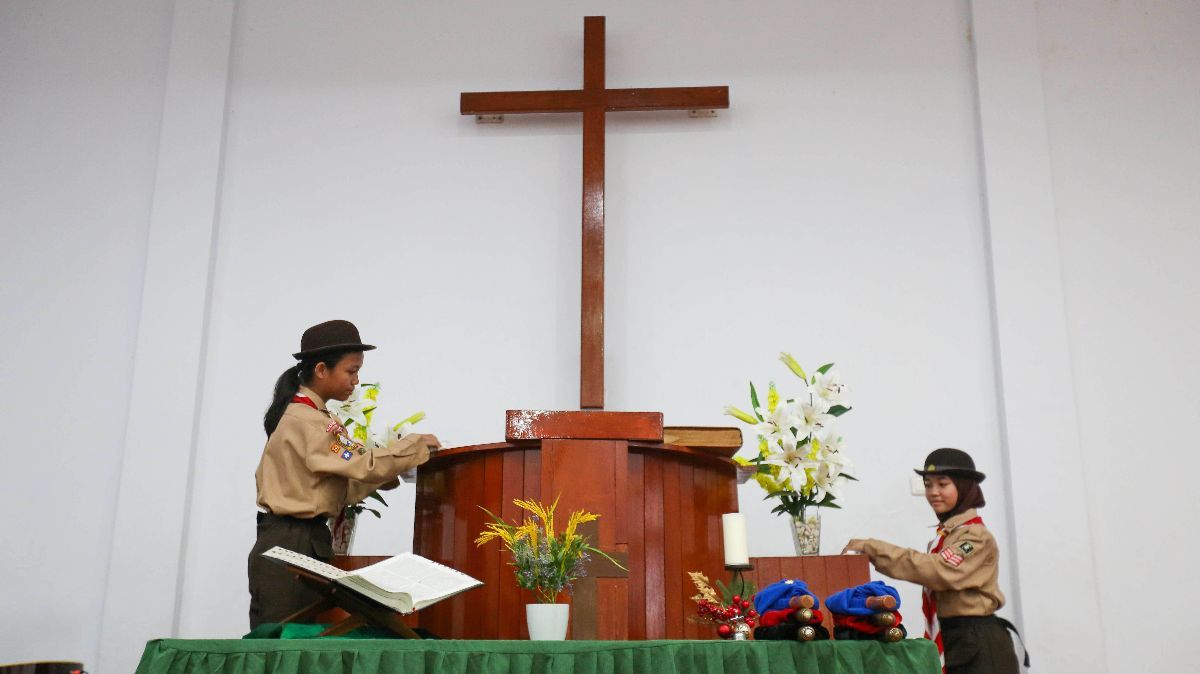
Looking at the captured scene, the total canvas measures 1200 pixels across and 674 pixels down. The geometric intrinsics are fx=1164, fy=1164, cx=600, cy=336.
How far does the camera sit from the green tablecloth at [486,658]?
2.23 m

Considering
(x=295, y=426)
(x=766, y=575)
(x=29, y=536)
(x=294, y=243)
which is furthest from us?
(x=294, y=243)

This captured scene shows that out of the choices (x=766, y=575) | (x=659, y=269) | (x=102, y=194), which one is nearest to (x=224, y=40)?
(x=102, y=194)

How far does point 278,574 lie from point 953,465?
229 centimetres

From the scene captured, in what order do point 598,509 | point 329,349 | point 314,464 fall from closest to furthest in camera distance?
1. point 598,509
2. point 314,464
3. point 329,349

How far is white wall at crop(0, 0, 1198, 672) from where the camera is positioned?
15.9 feet

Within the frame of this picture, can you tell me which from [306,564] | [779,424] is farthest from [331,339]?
[779,424]

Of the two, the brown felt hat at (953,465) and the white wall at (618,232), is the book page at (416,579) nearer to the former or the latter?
the brown felt hat at (953,465)

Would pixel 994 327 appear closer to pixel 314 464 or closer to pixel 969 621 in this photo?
pixel 969 621

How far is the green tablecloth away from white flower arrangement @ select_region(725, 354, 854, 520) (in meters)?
1.62

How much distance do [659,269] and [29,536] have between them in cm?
290

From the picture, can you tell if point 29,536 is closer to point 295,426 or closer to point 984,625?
point 295,426

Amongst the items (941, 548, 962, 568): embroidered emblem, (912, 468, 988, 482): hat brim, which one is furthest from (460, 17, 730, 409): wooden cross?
(941, 548, 962, 568): embroidered emblem

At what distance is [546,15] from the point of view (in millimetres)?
5516

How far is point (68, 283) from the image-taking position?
5.15 meters
